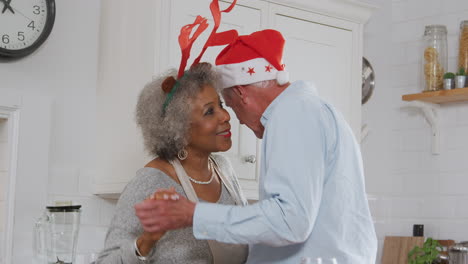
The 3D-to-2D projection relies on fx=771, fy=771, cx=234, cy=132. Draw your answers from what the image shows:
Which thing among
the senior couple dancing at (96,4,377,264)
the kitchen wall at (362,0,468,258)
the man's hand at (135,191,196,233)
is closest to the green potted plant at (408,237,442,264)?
the kitchen wall at (362,0,468,258)

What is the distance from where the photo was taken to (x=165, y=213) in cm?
186

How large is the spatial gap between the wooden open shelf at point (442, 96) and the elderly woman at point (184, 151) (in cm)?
166

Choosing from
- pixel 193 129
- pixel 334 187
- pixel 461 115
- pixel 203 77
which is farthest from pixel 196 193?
pixel 461 115

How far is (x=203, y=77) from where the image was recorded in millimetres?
2422

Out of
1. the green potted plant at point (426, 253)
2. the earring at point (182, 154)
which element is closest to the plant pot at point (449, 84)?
the green potted plant at point (426, 253)

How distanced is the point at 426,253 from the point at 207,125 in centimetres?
183

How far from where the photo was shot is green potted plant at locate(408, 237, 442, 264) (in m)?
3.74

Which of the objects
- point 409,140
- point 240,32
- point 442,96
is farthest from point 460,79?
point 240,32

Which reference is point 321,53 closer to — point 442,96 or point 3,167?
point 442,96

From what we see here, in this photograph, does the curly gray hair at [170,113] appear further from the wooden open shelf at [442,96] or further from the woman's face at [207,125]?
the wooden open shelf at [442,96]

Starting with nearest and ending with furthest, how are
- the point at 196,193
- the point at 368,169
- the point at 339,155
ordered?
1. the point at 339,155
2. the point at 196,193
3. the point at 368,169

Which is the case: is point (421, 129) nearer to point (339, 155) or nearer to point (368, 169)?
point (368, 169)

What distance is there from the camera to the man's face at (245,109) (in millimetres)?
2277

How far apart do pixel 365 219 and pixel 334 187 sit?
0.13 meters
